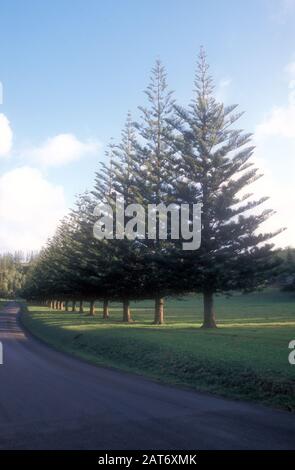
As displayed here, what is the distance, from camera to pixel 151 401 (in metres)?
9.70

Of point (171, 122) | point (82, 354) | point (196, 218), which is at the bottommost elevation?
point (82, 354)

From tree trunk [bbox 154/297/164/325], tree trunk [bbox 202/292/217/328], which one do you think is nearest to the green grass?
tree trunk [bbox 202/292/217/328]

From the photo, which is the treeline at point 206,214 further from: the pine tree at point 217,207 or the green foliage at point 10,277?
the green foliage at point 10,277

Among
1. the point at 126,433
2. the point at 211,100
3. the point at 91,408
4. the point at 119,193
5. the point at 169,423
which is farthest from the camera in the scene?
the point at 119,193

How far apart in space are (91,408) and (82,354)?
11.3m

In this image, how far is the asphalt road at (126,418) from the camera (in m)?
6.69

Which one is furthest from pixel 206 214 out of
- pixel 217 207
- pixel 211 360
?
pixel 211 360

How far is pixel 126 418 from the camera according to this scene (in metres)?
8.10

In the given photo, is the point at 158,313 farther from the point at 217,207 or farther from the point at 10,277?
the point at 10,277

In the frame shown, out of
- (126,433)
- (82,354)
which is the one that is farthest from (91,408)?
(82,354)

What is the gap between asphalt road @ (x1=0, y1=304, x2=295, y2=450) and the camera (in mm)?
6691
